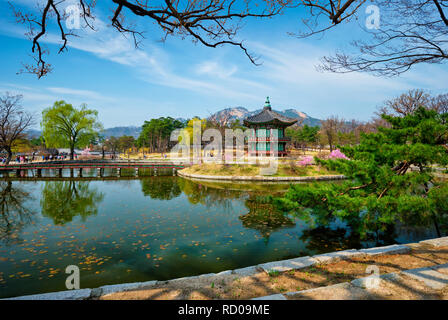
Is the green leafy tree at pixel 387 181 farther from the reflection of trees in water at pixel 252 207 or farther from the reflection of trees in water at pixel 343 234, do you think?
the reflection of trees in water at pixel 252 207

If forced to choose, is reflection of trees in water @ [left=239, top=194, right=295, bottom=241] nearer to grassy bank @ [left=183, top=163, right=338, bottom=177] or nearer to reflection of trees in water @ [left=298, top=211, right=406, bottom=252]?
reflection of trees in water @ [left=298, top=211, right=406, bottom=252]

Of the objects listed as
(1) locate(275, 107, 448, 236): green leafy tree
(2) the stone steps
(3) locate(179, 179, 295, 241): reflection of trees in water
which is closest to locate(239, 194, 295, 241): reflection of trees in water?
(3) locate(179, 179, 295, 241): reflection of trees in water

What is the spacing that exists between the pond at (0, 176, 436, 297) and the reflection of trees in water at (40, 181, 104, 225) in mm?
79

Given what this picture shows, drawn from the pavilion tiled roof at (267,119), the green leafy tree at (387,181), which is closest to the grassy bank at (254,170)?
the pavilion tiled roof at (267,119)

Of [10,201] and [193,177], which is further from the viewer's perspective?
[193,177]

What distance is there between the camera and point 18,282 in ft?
15.5

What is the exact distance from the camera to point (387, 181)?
206 inches

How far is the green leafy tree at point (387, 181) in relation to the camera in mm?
5038

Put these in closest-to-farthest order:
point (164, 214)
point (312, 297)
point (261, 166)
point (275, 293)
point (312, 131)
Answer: point (312, 297) → point (275, 293) → point (164, 214) → point (261, 166) → point (312, 131)

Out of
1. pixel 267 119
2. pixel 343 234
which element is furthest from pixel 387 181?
pixel 267 119
